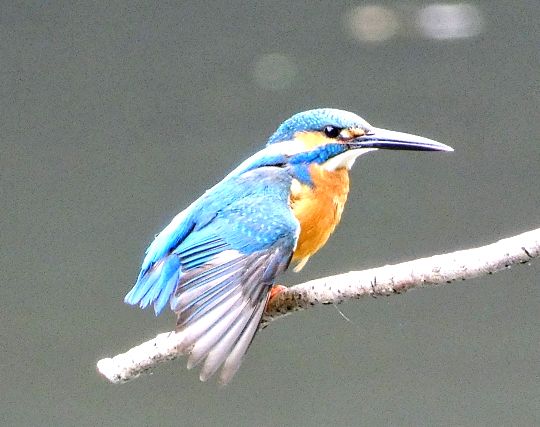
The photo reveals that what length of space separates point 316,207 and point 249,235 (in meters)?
0.18

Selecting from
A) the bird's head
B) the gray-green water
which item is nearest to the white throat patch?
the bird's head

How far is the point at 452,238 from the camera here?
368cm

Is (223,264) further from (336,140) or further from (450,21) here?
(450,21)

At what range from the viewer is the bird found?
1.86 meters

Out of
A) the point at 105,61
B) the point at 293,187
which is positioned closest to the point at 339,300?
the point at 293,187

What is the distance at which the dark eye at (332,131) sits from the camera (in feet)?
7.49

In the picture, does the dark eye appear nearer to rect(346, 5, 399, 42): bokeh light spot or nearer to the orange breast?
the orange breast

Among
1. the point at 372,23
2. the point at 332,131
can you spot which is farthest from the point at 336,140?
the point at 372,23

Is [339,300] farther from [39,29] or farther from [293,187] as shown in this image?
[39,29]

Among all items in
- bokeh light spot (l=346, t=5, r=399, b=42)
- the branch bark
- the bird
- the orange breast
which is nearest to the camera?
the branch bark

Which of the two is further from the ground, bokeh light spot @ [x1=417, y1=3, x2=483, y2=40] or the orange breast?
the orange breast

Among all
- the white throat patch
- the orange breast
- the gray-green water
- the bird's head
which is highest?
the bird's head

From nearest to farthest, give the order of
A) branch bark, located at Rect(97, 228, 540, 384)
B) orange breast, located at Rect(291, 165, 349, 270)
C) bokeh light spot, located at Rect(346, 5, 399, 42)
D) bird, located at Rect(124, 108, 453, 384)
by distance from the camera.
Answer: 1. branch bark, located at Rect(97, 228, 540, 384)
2. bird, located at Rect(124, 108, 453, 384)
3. orange breast, located at Rect(291, 165, 349, 270)
4. bokeh light spot, located at Rect(346, 5, 399, 42)

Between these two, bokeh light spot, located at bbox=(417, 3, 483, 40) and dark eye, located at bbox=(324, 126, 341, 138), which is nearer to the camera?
dark eye, located at bbox=(324, 126, 341, 138)
